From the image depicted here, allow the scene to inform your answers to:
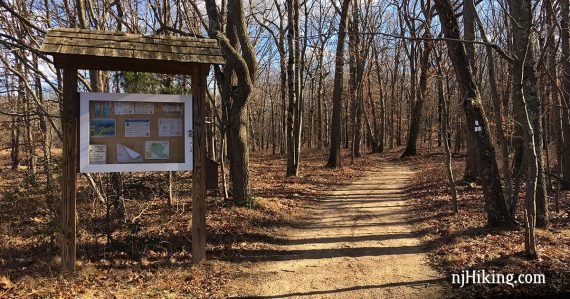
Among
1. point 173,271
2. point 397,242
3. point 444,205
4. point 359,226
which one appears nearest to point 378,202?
point 444,205

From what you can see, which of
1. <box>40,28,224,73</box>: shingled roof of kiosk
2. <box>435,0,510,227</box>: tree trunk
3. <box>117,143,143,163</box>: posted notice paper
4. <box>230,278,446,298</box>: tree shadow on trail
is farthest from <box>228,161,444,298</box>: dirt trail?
<box>40,28,224,73</box>: shingled roof of kiosk

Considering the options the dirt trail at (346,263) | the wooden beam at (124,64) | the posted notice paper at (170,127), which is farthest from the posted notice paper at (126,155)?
the dirt trail at (346,263)

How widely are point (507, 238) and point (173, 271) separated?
18.6ft

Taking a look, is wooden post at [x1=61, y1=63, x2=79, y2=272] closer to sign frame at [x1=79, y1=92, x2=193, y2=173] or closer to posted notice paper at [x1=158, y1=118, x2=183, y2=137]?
sign frame at [x1=79, y1=92, x2=193, y2=173]

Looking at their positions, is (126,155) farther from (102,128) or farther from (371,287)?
(371,287)

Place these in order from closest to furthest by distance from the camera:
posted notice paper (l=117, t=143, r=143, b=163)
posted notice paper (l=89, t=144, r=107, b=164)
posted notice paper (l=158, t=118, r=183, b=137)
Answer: posted notice paper (l=89, t=144, r=107, b=164), posted notice paper (l=117, t=143, r=143, b=163), posted notice paper (l=158, t=118, r=183, b=137)

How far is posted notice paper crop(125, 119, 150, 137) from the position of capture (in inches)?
222

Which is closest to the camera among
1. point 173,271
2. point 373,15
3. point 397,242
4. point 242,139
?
point 173,271

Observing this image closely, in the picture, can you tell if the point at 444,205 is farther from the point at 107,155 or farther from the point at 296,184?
the point at 107,155

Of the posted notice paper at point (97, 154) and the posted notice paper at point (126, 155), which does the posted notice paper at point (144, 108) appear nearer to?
the posted notice paper at point (126, 155)

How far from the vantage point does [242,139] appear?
984cm

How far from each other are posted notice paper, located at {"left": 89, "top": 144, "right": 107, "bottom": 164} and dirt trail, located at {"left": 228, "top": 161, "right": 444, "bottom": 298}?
8.39 ft

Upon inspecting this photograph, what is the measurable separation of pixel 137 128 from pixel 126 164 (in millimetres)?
545

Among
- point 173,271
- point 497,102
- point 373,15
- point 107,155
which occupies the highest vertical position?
point 373,15
